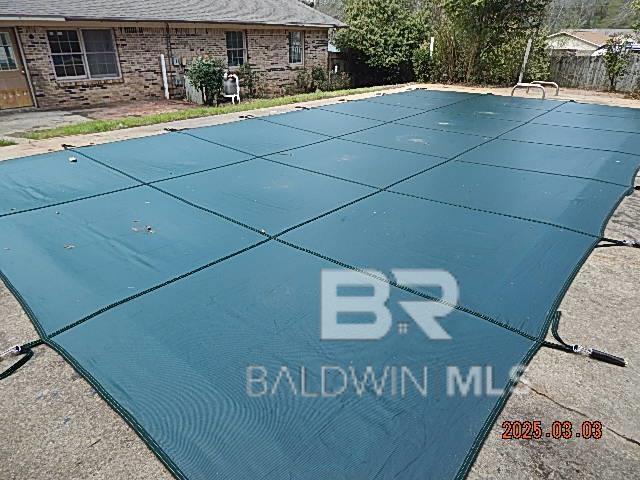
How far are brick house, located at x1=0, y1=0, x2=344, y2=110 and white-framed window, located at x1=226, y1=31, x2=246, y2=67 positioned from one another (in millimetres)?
26

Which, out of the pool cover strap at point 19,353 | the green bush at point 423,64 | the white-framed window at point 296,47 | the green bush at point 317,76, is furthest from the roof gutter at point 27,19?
the green bush at point 423,64

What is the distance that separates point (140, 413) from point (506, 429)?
4.65 feet

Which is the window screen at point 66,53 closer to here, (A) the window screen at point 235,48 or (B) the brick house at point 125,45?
(B) the brick house at point 125,45

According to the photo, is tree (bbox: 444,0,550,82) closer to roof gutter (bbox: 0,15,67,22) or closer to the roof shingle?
the roof shingle

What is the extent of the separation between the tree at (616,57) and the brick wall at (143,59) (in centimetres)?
866

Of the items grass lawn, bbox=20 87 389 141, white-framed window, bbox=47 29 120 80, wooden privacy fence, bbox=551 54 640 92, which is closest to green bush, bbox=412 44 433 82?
wooden privacy fence, bbox=551 54 640 92

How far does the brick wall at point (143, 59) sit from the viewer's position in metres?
8.41

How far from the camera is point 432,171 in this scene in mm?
4418

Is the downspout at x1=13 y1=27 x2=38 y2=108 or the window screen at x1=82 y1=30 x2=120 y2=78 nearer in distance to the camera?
the downspout at x1=13 y1=27 x2=38 y2=108

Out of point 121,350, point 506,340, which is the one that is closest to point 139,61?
point 121,350

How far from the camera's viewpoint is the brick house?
26.7ft

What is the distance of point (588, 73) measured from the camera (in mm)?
11602

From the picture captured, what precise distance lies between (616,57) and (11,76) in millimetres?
13850

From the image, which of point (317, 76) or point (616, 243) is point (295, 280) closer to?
point (616, 243)
